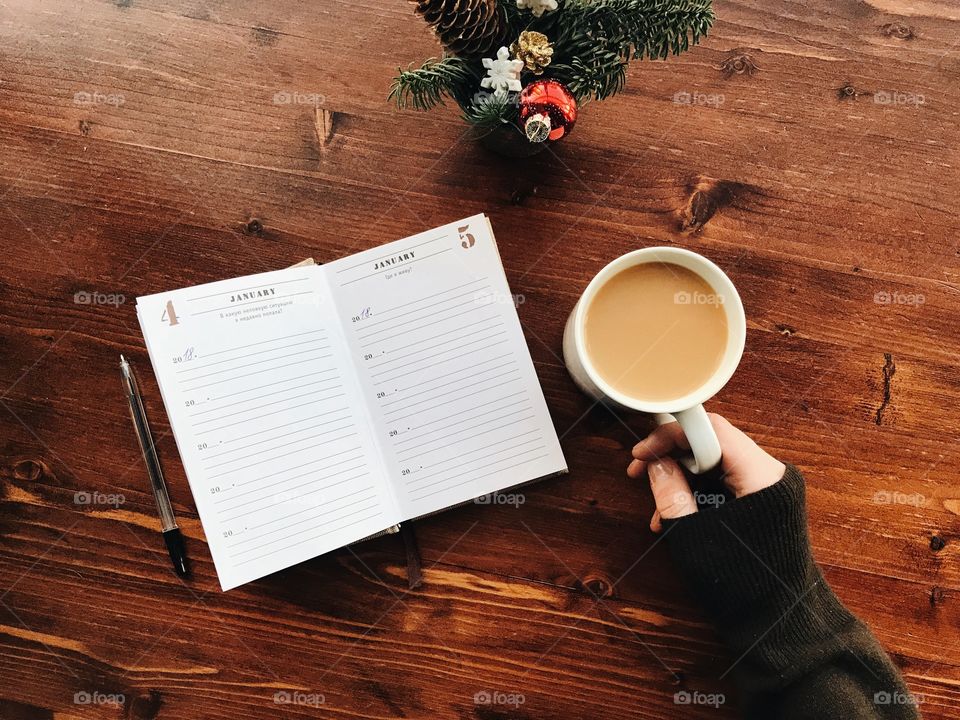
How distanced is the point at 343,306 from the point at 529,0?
420 millimetres

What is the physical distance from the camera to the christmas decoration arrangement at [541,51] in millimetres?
682

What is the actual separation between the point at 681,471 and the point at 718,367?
180 mm

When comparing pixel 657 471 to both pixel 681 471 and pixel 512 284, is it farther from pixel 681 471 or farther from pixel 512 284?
pixel 512 284

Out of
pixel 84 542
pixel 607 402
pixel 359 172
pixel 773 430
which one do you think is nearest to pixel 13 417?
pixel 84 542

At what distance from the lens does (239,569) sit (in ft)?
2.68

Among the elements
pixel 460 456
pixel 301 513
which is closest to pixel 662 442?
pixel 460 456

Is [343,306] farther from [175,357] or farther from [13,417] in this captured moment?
[13,417]

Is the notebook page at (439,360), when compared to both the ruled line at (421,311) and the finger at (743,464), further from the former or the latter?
the finger at (743,464)

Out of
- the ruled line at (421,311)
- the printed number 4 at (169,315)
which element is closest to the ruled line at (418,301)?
the ruled line at (421,311)

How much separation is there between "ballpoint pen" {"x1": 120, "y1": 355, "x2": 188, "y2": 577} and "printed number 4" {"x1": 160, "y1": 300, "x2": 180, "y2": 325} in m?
0.09

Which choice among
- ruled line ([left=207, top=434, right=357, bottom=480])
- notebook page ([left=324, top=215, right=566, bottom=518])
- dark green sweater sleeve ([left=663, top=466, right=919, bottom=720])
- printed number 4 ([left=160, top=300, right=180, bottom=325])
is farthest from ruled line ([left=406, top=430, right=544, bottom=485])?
printed number 4 ([left=160, top=300, right=180, bottom=325])

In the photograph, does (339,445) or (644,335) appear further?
(339,445)

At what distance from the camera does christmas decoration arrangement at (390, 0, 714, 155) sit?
68cm

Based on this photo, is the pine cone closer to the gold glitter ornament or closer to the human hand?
the gold glitter ornament
